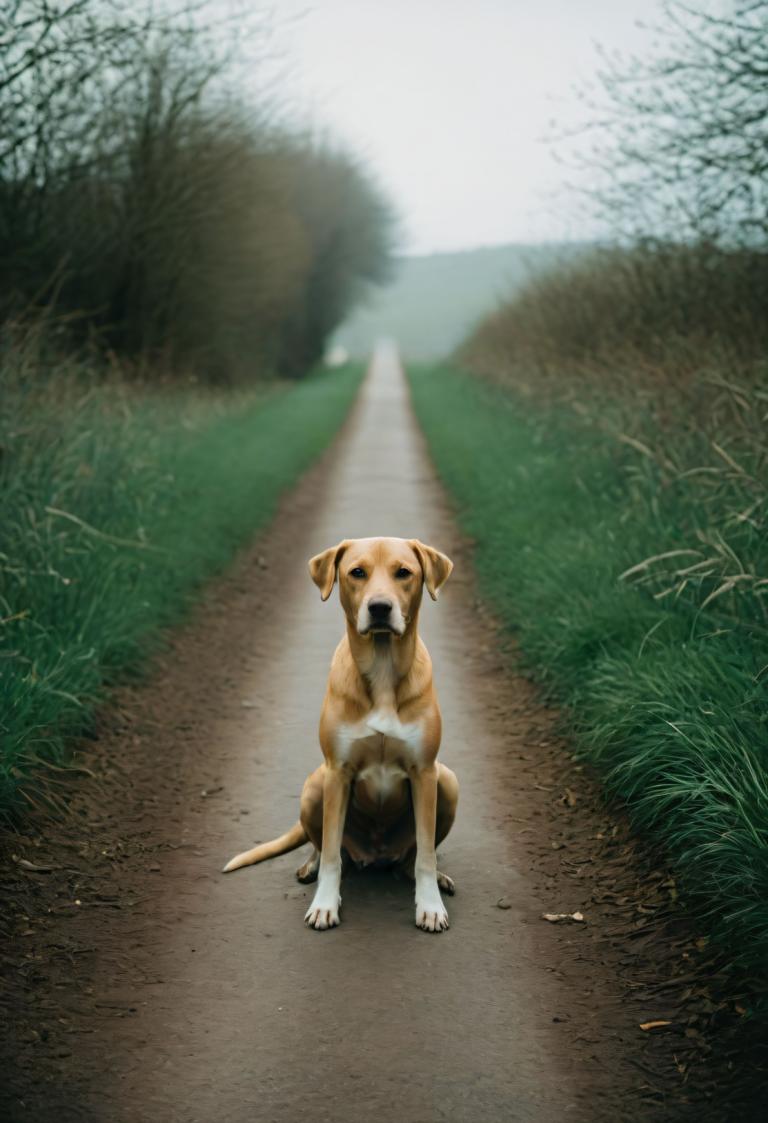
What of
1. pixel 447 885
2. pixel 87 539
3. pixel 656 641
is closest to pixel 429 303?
pixel 87 539

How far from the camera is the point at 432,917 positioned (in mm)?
3727

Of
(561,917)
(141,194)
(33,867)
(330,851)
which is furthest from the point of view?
(141,194)

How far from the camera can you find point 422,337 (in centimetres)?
7394

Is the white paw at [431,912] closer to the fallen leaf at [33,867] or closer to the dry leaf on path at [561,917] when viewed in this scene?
the dry leaf on path at [561,917]

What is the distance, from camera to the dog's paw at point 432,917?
12.2 feet

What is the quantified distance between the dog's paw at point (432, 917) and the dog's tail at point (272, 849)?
1.99ft

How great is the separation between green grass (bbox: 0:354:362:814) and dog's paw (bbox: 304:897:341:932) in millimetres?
1461

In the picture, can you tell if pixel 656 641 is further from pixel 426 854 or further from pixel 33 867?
pixel 33 867

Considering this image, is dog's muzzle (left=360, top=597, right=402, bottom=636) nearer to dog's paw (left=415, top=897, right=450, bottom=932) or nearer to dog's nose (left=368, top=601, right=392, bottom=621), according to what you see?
dog's nose (left=368, top=601, right=392, bottom=621)

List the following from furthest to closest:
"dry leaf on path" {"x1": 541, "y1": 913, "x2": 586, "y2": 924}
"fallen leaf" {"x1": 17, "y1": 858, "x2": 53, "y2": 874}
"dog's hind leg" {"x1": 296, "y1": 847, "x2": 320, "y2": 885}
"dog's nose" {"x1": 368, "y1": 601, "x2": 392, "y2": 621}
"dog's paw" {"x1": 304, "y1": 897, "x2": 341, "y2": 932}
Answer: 1. "dog's hind leg" {"x1": 296, "y1": 847, "x2": 320, "y2": 885}
2. "fallen leaf" {"x1": 17, "y1": 858, "x2": 53, "y2": 874}
3. "dry leaf on path" {"x1": 541, "y1": 913, "x2": 586, "y2": 924}
4. "dog's paw" {"x1": 304, "y1": 897, "x2": 341, "y2": 932}
5. "dog's nose" {"x1": 368, "y1": 601, "x2": 392, "y2": 621}

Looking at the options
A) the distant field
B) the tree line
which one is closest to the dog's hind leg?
the tree line

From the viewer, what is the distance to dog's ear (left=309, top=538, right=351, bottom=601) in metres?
3.73

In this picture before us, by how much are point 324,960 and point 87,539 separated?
4.16 metres

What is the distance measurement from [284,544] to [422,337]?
66.0m
